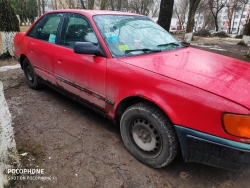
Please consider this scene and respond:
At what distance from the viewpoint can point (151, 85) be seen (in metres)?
1.95

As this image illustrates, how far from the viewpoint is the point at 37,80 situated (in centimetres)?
389

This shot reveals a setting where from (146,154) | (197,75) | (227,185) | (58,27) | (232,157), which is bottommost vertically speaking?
(227,185)

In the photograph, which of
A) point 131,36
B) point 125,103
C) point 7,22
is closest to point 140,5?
point 7,22

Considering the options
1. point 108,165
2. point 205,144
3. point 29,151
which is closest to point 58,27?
point 29,151

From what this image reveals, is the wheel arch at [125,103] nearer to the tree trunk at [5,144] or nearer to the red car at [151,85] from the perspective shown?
the red car at [151,85]

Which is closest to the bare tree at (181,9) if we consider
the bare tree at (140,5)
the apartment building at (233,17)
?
the bare tree at (140,5)

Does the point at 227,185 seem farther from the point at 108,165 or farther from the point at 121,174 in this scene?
the point at 108,165

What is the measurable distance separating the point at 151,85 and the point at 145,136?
609 millimetres

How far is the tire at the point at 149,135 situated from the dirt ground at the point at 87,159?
0.14m

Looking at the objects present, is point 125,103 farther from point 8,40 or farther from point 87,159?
point 8,40

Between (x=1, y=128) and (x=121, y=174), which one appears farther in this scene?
(x=121, y=174)

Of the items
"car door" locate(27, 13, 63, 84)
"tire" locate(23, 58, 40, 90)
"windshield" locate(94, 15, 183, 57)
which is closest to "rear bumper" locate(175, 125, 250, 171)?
"windshield" locate(94, 15, 183, 57)

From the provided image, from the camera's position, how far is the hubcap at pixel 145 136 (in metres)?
2.10

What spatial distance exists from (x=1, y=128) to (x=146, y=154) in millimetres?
1459
